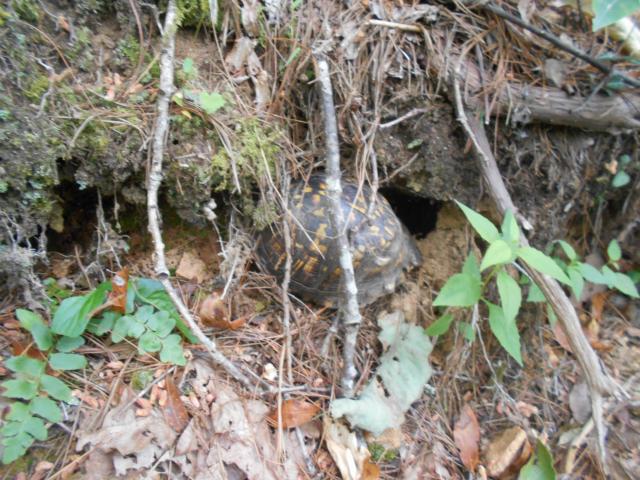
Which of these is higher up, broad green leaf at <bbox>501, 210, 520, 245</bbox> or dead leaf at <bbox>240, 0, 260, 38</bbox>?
dead leaf at <bbox>240, 0, 260, 38</bbox>

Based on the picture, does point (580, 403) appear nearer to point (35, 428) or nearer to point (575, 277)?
point (575, 277)

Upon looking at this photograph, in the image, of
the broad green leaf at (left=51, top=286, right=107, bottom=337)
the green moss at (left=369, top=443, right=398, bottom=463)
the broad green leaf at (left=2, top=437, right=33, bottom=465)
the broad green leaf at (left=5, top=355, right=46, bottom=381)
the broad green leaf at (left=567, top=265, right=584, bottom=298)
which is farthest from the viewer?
the broad green leaf at (left=567, top=265, right=584, bottom=298)

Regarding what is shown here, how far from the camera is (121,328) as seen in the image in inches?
57.1

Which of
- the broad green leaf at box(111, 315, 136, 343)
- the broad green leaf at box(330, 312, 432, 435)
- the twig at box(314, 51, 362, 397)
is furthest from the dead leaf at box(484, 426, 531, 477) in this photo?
the broad green leaf at box(111, 315, 136, 343)

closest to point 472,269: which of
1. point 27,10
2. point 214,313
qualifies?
point 214,313

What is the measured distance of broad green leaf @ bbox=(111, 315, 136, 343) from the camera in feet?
4.72

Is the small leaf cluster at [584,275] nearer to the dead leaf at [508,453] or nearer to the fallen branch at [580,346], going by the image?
the fallen branch at [580,346]

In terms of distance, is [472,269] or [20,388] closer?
[20,388]

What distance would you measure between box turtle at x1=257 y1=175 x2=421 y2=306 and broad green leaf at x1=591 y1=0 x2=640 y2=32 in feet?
3.66

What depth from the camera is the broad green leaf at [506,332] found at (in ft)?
5.20

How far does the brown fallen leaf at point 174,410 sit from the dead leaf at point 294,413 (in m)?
0.31

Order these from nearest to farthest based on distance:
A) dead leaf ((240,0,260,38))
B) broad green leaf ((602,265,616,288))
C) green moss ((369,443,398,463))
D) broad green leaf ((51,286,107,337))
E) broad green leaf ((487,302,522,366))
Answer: broad green leaf ((51,286,107,337))
broad green leaf ((487,302,522,366))
green moss ((369,443,398,463))
dead leaf ((240,0,260,38))
broad green leaf ((602,265,616,288))

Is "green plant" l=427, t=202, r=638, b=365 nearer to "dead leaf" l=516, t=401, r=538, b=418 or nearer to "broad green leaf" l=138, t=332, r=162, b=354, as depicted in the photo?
"dead leaf" l=516, t=401, r=538, b=418

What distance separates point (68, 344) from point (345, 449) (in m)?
1.06
